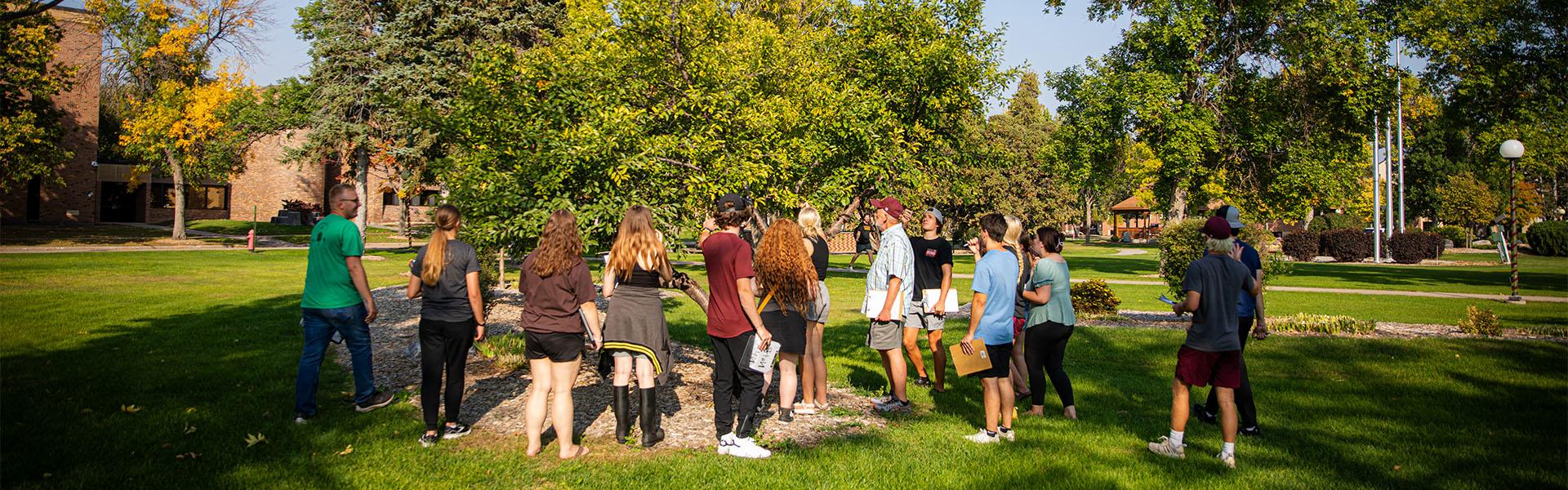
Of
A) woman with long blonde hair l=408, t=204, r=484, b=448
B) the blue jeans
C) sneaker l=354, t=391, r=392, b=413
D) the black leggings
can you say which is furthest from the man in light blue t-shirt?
sneaker l=354, t=391, r=392, b=413

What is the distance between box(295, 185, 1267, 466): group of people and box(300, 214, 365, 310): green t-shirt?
0.4 inches

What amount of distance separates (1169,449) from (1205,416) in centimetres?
136

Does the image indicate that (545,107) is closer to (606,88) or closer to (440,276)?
(606,88)

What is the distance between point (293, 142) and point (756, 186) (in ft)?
164

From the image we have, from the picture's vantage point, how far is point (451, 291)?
523 centimetres

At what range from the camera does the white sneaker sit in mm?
5184

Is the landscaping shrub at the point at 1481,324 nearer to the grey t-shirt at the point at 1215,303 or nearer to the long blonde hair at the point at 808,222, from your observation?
the grey t-shirt at the point at 1215,303

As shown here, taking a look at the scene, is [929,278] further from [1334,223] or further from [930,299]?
[1334,223]

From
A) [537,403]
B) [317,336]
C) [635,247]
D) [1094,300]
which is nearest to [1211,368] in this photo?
[635,247]

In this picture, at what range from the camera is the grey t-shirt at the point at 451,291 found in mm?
5230

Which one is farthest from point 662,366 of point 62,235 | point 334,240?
point 62,235

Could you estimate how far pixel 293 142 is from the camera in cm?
4875

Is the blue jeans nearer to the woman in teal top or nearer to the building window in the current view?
the woman in teal top

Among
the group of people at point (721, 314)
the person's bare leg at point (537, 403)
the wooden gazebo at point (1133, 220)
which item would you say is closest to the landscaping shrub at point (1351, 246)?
the wooden gazebo at point (1133, 220)
